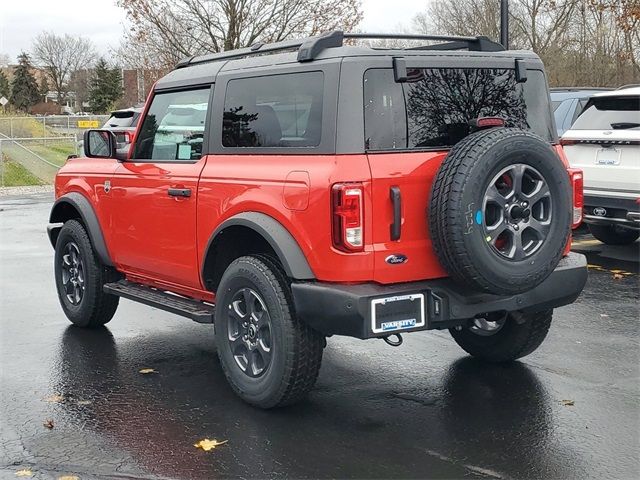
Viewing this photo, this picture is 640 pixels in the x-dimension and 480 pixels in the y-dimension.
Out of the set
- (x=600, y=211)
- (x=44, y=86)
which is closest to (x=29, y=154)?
(x=600, y=211)

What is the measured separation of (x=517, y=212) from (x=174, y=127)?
255cm

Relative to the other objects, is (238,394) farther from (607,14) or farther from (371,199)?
(607,14)

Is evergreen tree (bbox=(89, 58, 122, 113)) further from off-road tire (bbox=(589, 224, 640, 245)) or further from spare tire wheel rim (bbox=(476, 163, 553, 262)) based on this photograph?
spare tire wheel rim (bbox=(476, 163, 553, 262))

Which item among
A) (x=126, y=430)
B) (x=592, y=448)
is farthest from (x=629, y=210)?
(x=126, y=430)

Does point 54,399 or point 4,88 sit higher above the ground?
point 4,88

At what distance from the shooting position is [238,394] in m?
4.89

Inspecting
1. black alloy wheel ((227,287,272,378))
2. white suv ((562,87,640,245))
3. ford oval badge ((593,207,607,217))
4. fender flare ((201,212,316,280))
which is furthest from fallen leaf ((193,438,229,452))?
ford oval badge ((593,207,607,217))

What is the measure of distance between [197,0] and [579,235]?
19.3 m

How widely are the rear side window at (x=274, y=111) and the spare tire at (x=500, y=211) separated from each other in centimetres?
80

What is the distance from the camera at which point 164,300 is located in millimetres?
5652

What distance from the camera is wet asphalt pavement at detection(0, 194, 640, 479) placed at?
4045 mm

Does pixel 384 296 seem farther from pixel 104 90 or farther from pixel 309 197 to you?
pixel 104 90

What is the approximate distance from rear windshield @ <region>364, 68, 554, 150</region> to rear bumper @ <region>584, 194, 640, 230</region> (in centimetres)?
398

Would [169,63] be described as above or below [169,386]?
above
